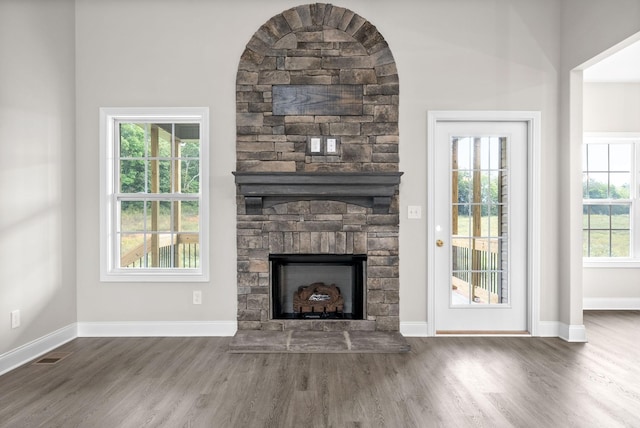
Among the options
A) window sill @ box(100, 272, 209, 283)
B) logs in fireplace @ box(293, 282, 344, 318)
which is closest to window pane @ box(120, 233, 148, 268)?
window sill @ box(100, 272, 209, 283)

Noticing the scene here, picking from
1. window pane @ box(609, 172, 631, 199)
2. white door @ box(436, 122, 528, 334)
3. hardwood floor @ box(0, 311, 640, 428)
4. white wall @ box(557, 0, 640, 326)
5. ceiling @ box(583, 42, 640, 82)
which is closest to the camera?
hardwood floor @ box(0, 311, 640, 428)

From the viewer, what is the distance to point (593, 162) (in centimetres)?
491

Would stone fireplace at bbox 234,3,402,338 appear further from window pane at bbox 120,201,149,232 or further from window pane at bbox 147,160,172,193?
window pane at bbox 120,201,149,232

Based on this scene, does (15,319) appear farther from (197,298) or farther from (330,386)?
(330,386)

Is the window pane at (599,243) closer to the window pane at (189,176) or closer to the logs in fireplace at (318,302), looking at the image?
the logs in fireplace at (318,302)

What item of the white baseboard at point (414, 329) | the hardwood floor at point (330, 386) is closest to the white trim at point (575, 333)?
the hardwood floor at point (330, 386)

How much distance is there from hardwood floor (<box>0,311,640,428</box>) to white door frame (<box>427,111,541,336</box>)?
32 cm

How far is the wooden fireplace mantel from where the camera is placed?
3.55 metres

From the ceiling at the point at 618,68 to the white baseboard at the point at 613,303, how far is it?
2678 millimetres

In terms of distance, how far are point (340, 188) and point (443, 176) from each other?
1044 mm

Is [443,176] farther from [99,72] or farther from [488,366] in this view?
[99,72]

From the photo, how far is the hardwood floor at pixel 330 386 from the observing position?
7.45ft

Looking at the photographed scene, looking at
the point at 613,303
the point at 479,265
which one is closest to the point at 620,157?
the point at 613,303

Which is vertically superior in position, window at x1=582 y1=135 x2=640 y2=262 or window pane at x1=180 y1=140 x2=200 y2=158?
window pane at x1=180 y1=140 x2=200 y2=158
